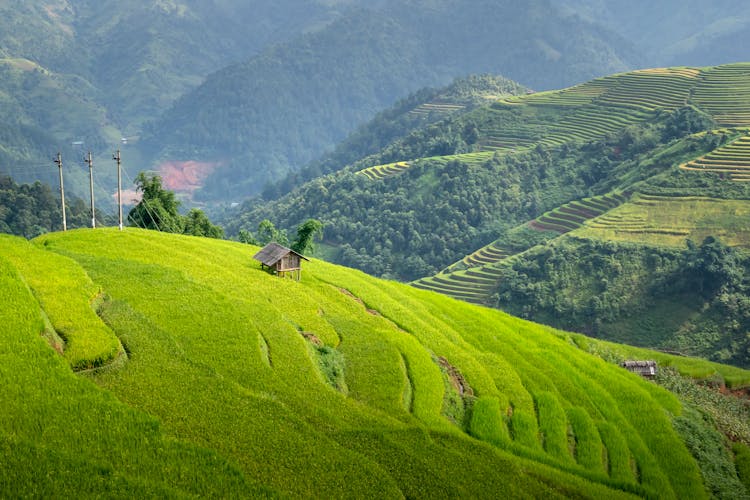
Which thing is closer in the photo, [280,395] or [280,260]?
[280,395]

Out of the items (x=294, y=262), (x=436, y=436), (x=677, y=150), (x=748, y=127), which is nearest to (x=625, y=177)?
(x=677, y=150)

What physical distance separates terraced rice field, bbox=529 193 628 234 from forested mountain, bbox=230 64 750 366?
0.22m

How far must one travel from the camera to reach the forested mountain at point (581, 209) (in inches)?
2375

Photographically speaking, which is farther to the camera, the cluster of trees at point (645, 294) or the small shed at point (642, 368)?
the cluster of trees at point (645, 294)

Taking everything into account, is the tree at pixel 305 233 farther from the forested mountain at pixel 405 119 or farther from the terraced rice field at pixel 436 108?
the terraced rice field at pixel 436 108

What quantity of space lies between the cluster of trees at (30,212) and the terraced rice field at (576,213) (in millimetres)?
44900

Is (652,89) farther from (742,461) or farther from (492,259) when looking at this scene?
(742,461)

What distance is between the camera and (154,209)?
1636 inches

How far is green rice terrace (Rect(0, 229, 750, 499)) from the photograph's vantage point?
15570mm

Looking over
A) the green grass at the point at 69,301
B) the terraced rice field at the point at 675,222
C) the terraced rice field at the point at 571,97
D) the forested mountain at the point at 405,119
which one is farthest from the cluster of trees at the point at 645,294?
the forested mountain at the point at 405,119

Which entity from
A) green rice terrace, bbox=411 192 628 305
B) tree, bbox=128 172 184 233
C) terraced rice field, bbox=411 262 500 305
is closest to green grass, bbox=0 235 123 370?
tree, bbox=128 172 184 233

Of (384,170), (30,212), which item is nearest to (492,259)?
(384,170)

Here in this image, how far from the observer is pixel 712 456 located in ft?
79.8

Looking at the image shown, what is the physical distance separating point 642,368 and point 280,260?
1651cm
